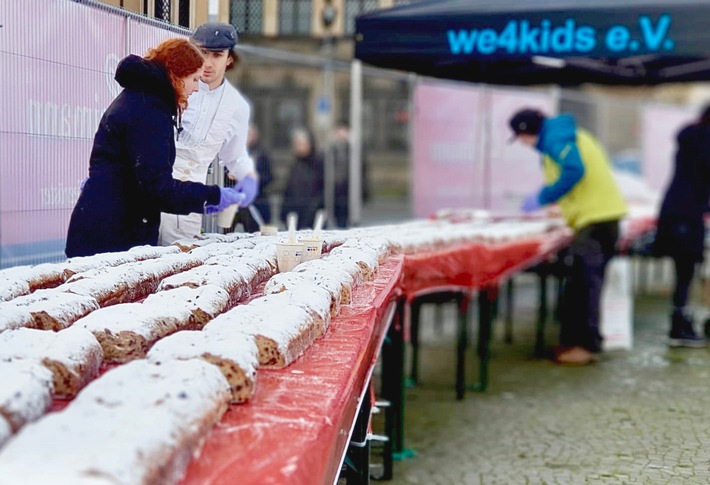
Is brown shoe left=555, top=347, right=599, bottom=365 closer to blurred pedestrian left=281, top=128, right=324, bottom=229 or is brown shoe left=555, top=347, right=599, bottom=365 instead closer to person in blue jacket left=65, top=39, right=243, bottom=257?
blurred pedestrian left=281, top=128, right=324, bottom=229

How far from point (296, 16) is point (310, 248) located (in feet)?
31.0

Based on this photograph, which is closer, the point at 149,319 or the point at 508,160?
the point at 149,319

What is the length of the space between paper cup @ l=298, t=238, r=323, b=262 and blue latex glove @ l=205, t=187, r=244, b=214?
1.42 ft

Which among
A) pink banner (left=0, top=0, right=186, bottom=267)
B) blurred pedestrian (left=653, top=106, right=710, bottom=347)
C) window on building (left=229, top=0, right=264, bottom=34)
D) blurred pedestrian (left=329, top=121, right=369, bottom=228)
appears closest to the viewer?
pink banner (left=0, top=0, right=186, bottom=267)

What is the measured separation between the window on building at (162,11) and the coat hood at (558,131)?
12.6ft

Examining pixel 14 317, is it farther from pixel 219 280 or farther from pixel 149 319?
pixel 219 280

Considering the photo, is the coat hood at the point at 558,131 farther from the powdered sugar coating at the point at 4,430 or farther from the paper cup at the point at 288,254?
the powdered sugar coating at the point at 4,430

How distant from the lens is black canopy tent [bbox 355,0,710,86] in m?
5.71

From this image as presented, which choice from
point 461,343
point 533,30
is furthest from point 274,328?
point 533,30

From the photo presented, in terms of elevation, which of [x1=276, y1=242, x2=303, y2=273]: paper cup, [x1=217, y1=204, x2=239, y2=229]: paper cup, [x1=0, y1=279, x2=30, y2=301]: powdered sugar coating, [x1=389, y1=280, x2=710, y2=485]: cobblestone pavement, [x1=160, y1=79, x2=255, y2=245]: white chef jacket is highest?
[x1=160, y1=79, x2=255, y2=245]: white chef jacket

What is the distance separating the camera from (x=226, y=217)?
171 inches

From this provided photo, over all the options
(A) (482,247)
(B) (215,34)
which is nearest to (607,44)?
(A) (482,247)

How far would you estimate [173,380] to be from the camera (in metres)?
1.91

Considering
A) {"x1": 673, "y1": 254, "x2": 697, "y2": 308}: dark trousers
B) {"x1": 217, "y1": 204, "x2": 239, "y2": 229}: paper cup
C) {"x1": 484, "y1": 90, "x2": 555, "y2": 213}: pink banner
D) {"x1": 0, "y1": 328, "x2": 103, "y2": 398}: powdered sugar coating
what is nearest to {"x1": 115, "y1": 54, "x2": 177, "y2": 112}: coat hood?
{"x1": 217, "y1": 204, "x2": 239, "y2": 229}: paper cup
